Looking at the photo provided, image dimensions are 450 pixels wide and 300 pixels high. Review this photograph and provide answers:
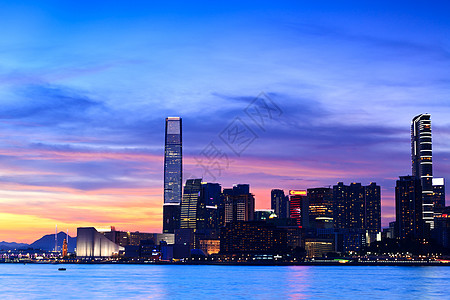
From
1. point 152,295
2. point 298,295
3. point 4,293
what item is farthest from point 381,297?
point 4,293

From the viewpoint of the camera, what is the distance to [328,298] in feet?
311

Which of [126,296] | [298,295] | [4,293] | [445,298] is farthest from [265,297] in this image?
[4,293]

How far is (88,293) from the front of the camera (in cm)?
10419

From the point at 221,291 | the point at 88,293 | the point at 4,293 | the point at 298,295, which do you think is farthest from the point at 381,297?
the point at 4,293

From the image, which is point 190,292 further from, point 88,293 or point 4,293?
point 4,293

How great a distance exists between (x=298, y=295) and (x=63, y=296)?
120 ft

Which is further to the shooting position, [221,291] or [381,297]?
[221,291]

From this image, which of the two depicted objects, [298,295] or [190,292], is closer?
[298,295]

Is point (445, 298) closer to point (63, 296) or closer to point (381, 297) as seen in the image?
point (381, 297)

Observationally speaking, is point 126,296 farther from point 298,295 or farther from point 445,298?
point 445,298

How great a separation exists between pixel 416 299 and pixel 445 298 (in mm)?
4437

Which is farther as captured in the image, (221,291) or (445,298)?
(221,291)

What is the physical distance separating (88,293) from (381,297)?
47233 millimetres

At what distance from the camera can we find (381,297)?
97625mm
